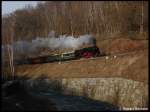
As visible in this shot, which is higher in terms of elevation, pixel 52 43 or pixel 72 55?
pixel 52 43

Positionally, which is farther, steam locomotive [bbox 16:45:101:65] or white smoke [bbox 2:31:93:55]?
white smoke [bbox 2:31:93:55]

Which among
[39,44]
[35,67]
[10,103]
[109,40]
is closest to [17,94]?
[10,103]

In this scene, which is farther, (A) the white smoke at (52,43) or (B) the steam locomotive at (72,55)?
(A) the white smoke at (52,43)

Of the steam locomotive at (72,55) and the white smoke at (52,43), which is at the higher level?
the white smoke at (52,43)

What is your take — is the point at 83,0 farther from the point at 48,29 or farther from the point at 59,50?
the point at 59,50

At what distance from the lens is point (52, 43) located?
2771 inches

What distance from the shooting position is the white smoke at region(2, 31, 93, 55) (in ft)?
213

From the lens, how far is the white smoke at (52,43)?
213 feet

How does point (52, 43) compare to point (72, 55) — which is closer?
point (72, 55)

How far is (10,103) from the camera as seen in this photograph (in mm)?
27953

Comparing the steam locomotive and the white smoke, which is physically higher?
the white smoke

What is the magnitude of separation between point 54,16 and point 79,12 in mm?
6641

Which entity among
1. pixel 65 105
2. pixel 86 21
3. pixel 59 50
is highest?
pixel 86 21

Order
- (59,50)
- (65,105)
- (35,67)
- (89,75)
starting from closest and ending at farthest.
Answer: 1. (65,105)
2. (89,75)
3. (35,67)
4. (59,50)
